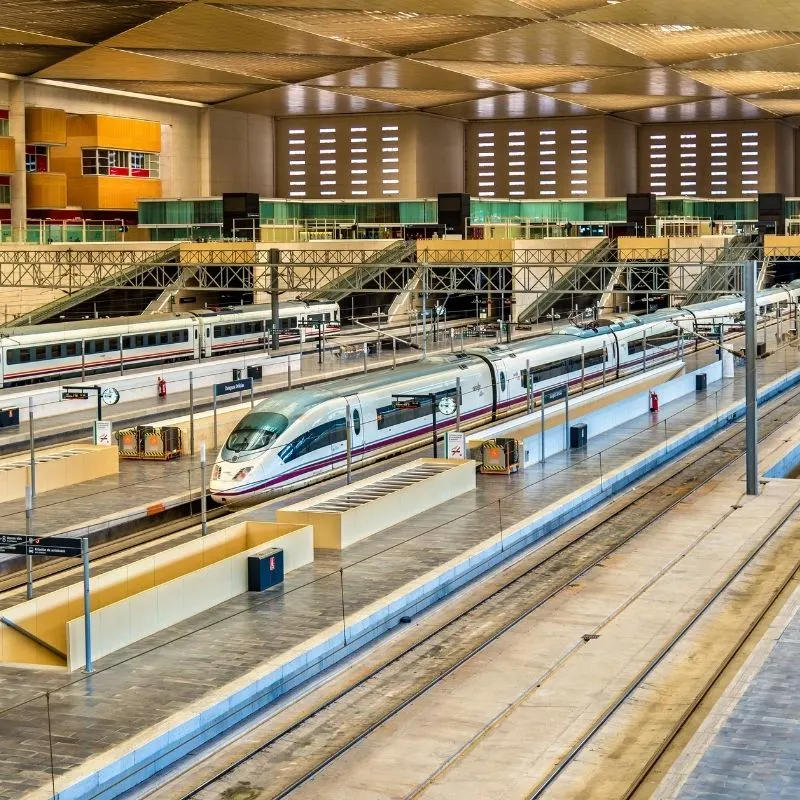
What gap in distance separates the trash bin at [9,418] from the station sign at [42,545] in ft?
75.9

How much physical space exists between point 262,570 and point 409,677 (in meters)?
4.14

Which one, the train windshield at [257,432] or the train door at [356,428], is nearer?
the train windshield at [257,432]

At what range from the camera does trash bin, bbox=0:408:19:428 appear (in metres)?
40.5

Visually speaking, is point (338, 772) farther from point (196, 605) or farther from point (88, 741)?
point (196, 605)

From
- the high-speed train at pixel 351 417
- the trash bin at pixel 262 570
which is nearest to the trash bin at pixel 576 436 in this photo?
the high-speed train at pixel 351 417

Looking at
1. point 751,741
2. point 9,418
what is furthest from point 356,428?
point 751,741

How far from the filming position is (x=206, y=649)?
18.7 metres

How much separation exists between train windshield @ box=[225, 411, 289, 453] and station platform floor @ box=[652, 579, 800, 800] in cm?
1478

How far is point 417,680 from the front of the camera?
18609mm

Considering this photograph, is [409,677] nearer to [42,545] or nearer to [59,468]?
[42,545]

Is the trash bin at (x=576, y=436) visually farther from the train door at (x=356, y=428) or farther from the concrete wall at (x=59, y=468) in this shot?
the concrete wall at (x=59, y=468)

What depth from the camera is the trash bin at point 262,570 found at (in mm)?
21984

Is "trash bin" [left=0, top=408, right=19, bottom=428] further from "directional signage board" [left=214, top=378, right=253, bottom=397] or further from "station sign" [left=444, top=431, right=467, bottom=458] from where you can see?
"station sign" [left=444, top=431, right=467, bottom=458]

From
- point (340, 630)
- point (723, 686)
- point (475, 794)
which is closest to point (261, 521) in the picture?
point (340, 630)
